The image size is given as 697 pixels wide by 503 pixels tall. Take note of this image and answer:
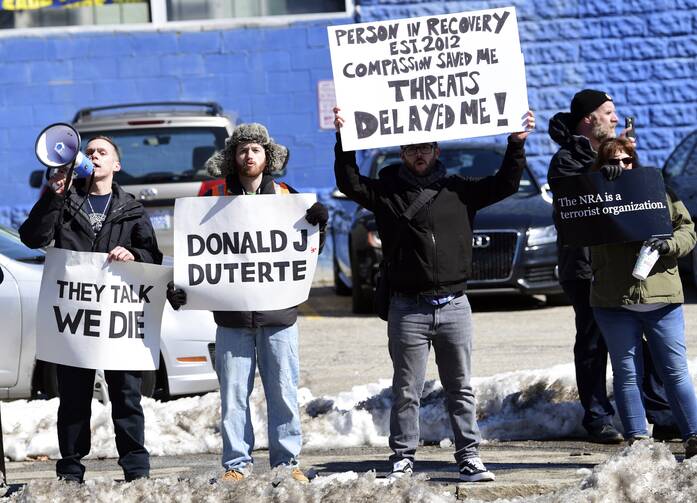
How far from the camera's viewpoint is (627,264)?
22.5ft

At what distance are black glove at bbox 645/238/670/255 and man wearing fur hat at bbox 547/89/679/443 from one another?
30.6 inches

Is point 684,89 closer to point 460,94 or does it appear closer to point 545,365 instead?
point 545,365

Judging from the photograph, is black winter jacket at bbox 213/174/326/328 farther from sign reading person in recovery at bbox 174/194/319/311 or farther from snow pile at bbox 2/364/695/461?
snow pile at bbox 2/364/695/461

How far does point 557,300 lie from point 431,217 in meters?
8.10

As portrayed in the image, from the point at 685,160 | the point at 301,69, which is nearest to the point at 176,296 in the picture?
the point at 685,160

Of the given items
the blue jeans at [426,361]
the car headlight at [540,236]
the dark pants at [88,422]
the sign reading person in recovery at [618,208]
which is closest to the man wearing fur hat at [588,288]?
the sign reading person in recovery at [618,208]

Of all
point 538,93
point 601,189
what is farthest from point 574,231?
point 538,93

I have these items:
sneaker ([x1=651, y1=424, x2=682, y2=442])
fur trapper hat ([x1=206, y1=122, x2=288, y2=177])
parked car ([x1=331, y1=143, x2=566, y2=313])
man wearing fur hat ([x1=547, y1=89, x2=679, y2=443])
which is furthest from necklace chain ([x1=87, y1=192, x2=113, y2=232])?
parked car ([x1=331, y1=143, x2=566, y2=313])

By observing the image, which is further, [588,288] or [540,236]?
[540,236]

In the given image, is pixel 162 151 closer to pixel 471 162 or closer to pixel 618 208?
pixel 471 162

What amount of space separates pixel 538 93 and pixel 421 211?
11768 mm

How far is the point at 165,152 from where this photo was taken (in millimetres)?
12703

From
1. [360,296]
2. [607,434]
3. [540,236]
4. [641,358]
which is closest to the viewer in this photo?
[641,358]

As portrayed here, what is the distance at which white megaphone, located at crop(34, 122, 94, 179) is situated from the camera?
629 cm
